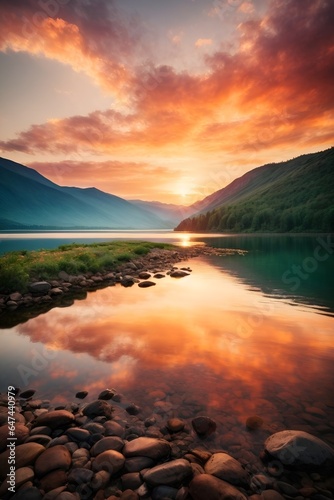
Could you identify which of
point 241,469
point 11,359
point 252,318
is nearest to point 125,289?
point 252,318

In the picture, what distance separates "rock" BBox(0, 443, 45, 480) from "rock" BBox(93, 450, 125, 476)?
1083mm

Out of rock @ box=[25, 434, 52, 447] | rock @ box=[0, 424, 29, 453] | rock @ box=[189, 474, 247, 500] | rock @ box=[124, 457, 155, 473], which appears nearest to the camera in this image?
rock @ box=[189, 474, 247, 500]

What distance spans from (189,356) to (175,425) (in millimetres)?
3697

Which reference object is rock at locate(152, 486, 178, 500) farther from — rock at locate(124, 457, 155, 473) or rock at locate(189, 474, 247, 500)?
rock at locate(124, 457, 155, 473)

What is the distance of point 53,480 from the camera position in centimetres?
423

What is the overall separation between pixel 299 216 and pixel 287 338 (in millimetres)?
158381

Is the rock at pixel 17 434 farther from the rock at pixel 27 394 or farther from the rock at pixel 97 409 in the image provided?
the rock at pixel 27 394

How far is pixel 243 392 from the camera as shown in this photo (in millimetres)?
6941

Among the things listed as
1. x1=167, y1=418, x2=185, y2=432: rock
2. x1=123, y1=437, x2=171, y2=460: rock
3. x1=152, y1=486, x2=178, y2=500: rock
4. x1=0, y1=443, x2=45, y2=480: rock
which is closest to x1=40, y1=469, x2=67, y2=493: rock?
x1=0, y1=443, x2=45, y2=480: rock

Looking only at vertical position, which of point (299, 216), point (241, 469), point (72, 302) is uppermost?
point (299, 216)

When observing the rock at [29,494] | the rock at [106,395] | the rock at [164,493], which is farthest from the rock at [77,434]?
the rock at [164,493]

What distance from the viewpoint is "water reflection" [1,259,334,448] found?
6.67 m

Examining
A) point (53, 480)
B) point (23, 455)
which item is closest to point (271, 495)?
point (53, 480)

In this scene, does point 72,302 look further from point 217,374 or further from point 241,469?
point 241,469
